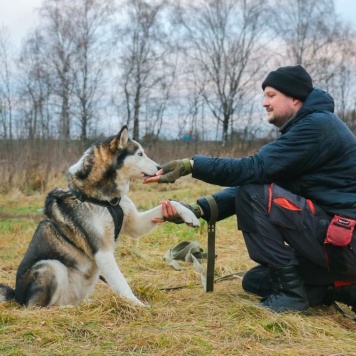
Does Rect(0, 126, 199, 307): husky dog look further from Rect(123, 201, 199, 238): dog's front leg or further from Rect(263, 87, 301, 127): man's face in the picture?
Rect(263, 87, 301, 127): man's face

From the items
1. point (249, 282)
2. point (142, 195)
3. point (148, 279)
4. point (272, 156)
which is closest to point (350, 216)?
point (272, 156)

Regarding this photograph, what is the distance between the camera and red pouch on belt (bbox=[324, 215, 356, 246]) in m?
3.23

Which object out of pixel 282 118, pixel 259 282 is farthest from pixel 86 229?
pixel 282 118

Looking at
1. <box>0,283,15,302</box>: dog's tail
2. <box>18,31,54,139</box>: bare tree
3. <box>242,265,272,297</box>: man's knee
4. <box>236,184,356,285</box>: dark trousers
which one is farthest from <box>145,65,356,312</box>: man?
<box>18,31,54,139</box>: bare tree

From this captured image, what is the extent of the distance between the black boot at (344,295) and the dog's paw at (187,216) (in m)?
1.09

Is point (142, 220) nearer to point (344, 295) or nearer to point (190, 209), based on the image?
point (190, 209)

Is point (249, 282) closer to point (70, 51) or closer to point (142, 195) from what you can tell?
point (142, 195)

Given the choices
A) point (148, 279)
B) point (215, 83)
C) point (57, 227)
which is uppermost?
point (215, 83)

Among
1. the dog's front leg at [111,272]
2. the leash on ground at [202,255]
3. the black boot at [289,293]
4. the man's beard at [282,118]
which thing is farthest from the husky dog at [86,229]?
the man's beard at [282,118]

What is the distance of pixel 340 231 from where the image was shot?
3.23 metres

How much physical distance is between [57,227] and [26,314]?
0.83 m

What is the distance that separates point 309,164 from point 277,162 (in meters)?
Answer: 0.22

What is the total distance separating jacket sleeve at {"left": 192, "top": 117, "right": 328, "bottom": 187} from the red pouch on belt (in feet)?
1.44

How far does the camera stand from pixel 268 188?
3.46 m
